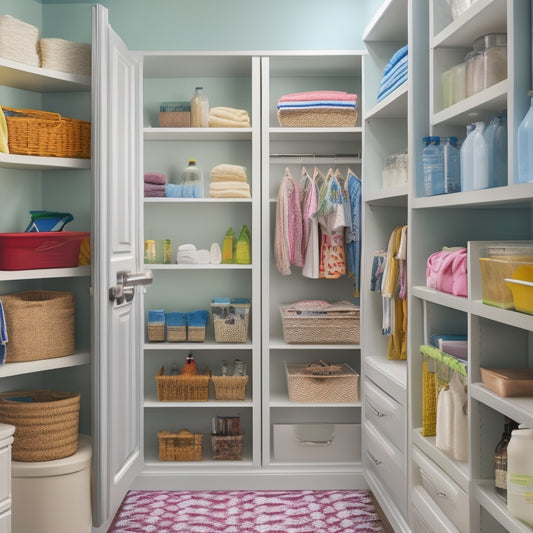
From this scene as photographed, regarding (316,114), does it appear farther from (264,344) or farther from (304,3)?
(264,344)

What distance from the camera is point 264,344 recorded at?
11.8 feet

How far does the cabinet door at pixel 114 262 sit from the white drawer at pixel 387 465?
1187 millimetres

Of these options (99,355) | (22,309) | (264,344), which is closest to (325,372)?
(264,344)

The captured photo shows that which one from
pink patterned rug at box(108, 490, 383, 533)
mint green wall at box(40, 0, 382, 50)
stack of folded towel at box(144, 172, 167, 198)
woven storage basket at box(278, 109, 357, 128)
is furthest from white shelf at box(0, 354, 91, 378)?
mint green wall at box(40, 0, 382, 50)

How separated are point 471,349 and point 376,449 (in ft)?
4.45

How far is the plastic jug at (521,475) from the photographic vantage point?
1.71 metres

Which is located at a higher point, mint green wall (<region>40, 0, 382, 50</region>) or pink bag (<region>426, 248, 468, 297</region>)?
mint green wall (<region>40, 0, 382, 50</region>)

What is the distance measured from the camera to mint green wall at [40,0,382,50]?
12.3 ft

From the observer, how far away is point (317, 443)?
3.68m

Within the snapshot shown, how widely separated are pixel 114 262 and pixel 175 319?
818 millimetres

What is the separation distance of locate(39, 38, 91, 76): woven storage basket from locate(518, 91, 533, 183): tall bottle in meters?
2.02

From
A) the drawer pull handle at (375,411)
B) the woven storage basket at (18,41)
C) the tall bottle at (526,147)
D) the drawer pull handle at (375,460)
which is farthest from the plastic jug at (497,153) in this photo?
the woven storage basket at (18,41)

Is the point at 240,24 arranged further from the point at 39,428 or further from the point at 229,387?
the point at 39,428

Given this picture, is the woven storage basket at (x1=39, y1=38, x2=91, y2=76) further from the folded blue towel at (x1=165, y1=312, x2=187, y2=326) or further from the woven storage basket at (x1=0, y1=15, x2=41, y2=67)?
the folded blue towel at (x1=165, y1=312, x2=187, y2=326)
